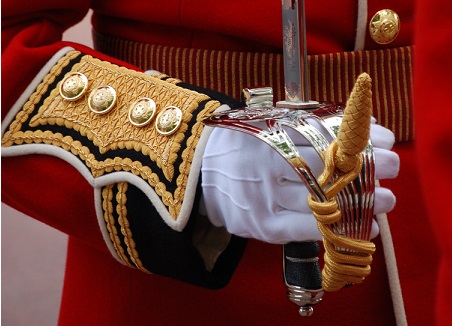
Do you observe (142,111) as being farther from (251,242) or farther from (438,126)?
(438,126)

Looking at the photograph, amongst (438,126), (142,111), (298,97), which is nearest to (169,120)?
(142,111)

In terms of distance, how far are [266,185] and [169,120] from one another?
12 centimetres

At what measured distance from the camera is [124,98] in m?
0.77

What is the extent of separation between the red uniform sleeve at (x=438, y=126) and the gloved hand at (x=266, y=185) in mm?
180

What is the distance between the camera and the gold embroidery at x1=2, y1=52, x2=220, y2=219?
705 mm

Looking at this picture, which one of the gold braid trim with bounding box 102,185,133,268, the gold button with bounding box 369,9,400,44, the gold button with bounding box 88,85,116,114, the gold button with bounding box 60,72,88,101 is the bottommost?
the gold braid trim with bounding box 102,185,133,268

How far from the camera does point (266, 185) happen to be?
0.64 m

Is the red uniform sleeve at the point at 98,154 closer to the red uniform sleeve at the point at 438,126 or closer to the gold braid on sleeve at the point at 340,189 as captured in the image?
the gold braid on sleeve at the point at 340,189

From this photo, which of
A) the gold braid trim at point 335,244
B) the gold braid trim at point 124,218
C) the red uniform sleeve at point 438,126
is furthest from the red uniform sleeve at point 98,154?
the red uniform sleeve at point 438,126

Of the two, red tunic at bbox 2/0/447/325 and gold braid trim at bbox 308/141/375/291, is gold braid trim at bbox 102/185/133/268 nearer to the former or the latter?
red tunic at bbox 2/0/447/325

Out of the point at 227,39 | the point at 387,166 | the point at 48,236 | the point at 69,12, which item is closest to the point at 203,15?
the point at 227,39

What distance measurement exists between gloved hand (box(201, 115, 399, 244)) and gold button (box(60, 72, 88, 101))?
0.16 meters

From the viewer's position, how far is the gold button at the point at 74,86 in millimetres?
790

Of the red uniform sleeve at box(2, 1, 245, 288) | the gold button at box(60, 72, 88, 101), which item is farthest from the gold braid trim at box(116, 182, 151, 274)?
the gold button at box(60, 72, 88, 101)
